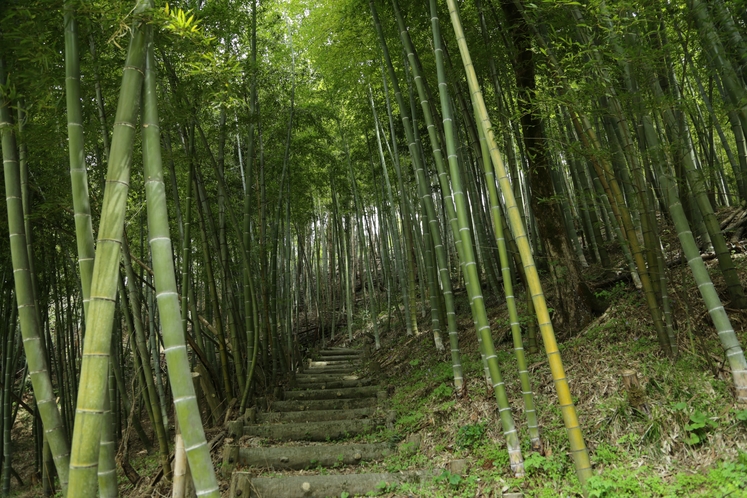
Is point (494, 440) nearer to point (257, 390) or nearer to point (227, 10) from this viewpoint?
point (257, 390)

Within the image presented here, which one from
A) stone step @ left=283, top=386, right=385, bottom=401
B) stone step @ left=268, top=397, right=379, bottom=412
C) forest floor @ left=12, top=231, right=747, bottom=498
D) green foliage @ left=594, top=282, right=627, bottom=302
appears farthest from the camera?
stone step @ left=283, top=386, right=385, bottom=401

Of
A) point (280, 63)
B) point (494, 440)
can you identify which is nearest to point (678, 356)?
A: point (494, 440)

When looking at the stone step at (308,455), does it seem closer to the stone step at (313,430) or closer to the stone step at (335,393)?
the stone step at (313,430)

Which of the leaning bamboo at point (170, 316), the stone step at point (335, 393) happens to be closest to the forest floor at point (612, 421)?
the stone step at point (335, 393)

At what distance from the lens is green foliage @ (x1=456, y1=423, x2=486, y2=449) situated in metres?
2.97

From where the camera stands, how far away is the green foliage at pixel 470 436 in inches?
117

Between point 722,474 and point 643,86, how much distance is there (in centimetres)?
219

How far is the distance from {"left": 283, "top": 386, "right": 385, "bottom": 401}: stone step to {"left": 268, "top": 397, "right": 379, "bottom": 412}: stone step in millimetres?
243

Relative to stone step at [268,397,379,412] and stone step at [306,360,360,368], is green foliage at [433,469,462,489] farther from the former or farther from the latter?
stone step at [306,360,360,368]

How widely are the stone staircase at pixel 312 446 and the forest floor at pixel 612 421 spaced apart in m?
0.12

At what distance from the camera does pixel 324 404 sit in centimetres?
471

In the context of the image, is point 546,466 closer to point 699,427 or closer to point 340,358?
point 699,427

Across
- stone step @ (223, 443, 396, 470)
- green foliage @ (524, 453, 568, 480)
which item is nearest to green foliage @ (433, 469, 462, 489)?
green foliage @ (524, 453, 568, 480)

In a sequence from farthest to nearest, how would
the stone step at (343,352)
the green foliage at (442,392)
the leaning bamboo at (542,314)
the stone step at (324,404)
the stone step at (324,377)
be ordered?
1. the stone step at (343,352)
2. the stone step at (324,377)
3. the stone step at (324,404)
4. the green foliage at (442,392)
5. the leaning bamboo at (542,314)
